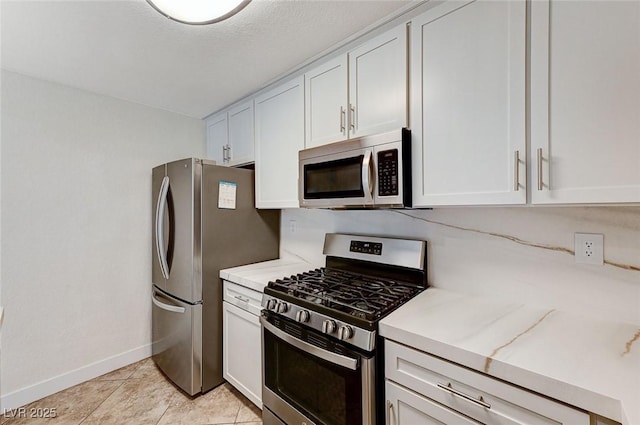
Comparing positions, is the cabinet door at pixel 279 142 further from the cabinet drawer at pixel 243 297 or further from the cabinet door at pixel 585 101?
the cabinet door at pixel 585 101

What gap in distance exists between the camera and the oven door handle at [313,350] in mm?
1189

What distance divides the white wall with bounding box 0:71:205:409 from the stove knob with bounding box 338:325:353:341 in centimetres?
217

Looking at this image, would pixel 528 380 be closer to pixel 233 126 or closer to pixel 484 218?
pixel 484 218

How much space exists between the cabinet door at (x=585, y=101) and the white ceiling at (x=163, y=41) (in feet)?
2.42

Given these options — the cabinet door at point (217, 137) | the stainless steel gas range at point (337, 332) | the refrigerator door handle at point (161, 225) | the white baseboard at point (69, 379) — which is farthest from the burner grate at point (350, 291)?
the white baseboard at point (69, 379)

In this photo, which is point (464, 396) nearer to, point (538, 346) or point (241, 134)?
point (538, 346)

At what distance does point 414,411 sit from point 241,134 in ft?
7.34

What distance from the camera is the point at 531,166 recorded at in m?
1.07

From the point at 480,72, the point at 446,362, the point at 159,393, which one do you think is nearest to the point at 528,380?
the point at 446,362

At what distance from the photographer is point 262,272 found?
2031 millimetres

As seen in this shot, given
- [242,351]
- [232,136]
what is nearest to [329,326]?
[242,351]

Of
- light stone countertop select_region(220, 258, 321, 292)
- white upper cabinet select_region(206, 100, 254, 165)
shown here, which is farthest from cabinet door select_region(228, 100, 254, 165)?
light stone countertop select_region(220, 258, 321, 292)

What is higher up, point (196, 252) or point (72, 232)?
point (72, 232)

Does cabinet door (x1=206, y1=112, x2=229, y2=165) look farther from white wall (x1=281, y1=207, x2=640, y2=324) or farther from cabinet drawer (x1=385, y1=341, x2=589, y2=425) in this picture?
cabinet drawer (x1=385, y1=341, x2=589, y2=425)
